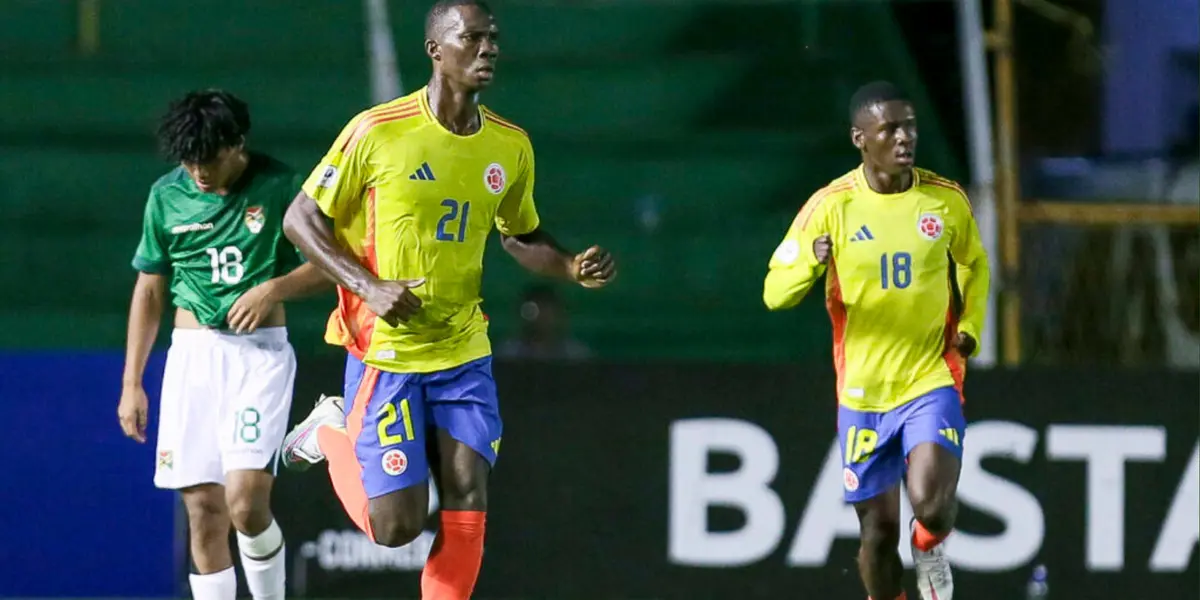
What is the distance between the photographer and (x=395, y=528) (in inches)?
251

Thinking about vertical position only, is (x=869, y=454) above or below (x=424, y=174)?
below

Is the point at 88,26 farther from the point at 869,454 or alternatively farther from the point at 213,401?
the point at 869,454

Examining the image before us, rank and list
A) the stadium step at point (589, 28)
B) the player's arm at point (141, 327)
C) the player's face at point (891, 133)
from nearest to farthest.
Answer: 1. the player's face at point (891, 133)
2. the player's arm at point (141, 327)
3. the stadium step at point (589, 28)

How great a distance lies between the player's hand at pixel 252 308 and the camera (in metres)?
7.09

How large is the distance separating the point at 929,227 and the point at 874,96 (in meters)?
0.56

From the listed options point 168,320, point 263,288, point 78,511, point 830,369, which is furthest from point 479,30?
point 168,320

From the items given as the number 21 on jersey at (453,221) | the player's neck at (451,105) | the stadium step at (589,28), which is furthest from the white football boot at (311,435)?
the stadium step at (589,28)

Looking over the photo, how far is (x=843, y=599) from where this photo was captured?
30.0ft

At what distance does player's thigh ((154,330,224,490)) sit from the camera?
725cm

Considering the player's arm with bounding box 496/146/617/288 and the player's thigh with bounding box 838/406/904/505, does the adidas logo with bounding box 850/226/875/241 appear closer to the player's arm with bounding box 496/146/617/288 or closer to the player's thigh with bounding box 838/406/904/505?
the player's thigh with bounding box 838/406/904/505

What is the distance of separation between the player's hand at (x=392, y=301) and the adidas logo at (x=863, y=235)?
83.1 inches

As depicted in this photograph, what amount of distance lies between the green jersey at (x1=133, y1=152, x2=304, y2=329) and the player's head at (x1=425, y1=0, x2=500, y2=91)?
1218 mm

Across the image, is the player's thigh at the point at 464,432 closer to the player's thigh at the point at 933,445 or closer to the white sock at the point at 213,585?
the white sock at the point at 213,585

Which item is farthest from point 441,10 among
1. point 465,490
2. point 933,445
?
point 933,445
